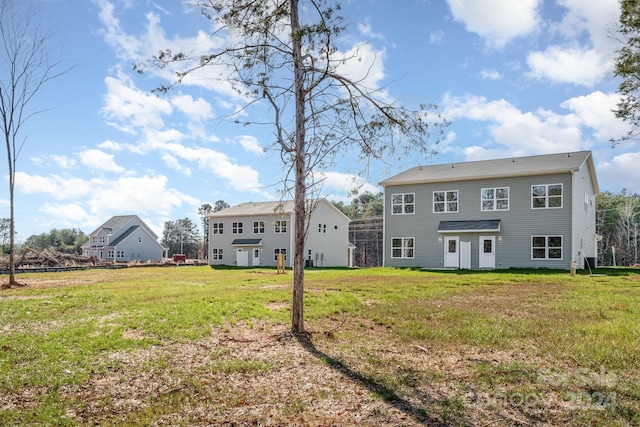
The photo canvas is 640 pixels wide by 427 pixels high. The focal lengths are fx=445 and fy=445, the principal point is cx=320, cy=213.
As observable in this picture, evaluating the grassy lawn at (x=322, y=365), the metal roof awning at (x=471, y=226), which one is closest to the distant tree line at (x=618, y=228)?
the metal roof awning at (x=471, y=226)

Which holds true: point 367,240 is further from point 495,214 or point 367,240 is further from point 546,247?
point 546,247

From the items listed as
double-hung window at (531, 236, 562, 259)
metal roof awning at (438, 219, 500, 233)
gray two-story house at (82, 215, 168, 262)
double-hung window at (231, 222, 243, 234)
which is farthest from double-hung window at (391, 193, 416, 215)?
gray two-story house at (82, 215, 168, 262)

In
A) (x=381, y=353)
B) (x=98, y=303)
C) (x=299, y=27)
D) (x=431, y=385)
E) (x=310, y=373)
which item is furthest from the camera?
(x=98, y=303)

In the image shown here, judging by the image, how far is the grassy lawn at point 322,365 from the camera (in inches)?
171

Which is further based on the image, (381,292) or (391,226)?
(391,226)

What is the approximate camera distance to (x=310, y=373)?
18.2 feet

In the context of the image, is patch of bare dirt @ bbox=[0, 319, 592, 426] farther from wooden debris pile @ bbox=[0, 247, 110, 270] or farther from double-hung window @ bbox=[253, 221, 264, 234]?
wooden debris pile @ bbox=[0, 247, 110, 270]

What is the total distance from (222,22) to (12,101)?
43.3ft

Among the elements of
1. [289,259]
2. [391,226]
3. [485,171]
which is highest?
[485,171]

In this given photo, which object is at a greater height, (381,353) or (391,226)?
(391,226)

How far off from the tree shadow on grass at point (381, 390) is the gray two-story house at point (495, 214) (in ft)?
68.4

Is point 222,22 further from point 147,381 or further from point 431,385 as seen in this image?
point 431,385

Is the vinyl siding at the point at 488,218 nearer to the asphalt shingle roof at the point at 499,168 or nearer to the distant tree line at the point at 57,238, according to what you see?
the asphalt shingle roof at the point at 499,168

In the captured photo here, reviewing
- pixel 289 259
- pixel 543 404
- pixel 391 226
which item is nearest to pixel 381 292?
pixel 543 404
